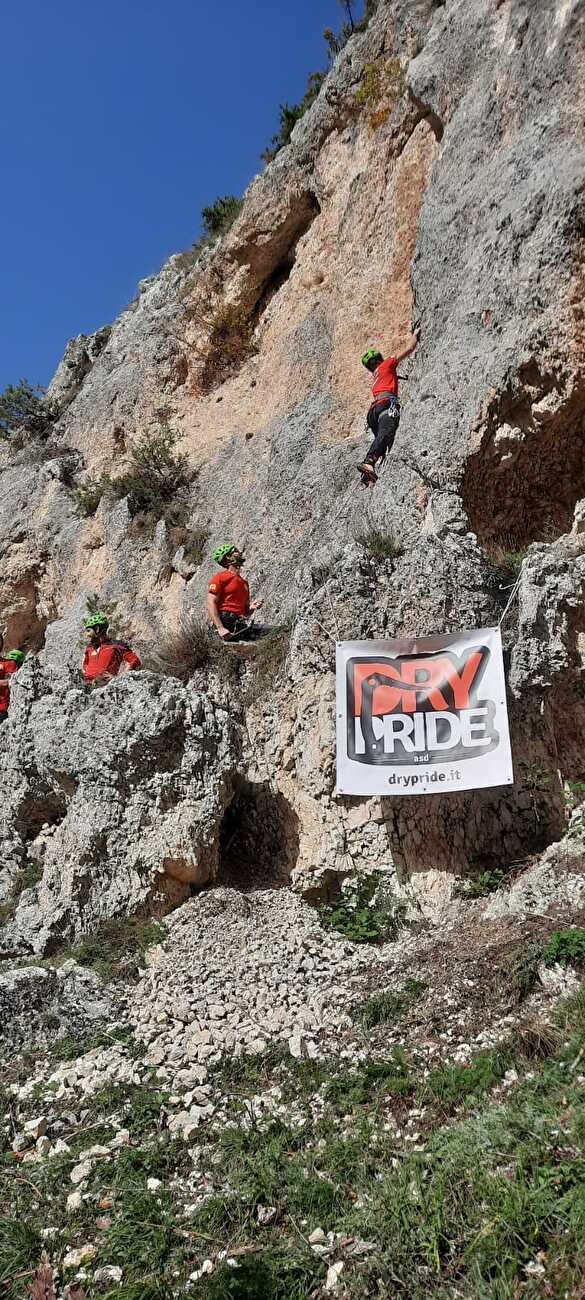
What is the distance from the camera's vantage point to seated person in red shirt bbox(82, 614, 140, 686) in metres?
7.55

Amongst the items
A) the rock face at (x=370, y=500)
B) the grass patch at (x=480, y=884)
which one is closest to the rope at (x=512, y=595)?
the rock face at (x=370, y=500)

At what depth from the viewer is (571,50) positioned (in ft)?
23.8

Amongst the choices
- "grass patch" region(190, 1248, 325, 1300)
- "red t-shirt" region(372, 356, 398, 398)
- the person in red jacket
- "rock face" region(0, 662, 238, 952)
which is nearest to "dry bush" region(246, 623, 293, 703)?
"rock face" region(0, 662, 238, 952)

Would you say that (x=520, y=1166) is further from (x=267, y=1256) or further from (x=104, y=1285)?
(x=104, y=1285)

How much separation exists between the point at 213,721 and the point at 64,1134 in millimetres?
2964

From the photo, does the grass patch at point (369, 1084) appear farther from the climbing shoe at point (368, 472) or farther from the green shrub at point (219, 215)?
the green shrub at point (219, 215)

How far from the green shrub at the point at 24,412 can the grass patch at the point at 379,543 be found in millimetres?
10959

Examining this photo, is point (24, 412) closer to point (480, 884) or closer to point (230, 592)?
point (230, 592)

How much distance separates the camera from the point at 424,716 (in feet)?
17.5

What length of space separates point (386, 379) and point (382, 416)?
1.49ft

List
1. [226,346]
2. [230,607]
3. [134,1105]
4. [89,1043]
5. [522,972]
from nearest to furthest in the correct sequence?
[134,1105] < [522,972] < [89,1043] < [230,607] < [226,346]

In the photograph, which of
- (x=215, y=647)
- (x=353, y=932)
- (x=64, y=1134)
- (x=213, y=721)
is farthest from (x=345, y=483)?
(x=64, y=1134)

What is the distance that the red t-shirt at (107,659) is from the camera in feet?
24.8

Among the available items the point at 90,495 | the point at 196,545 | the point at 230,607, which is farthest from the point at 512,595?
the point at 90,495
